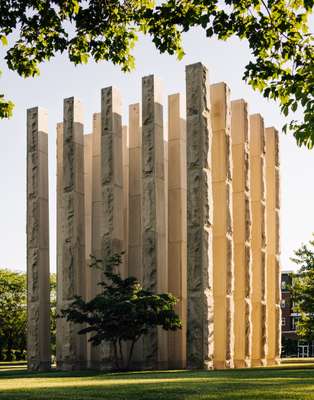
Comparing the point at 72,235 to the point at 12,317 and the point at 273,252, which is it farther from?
the point at 12,317

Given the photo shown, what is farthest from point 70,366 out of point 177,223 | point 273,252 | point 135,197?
point 273,252

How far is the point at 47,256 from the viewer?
1511 inches

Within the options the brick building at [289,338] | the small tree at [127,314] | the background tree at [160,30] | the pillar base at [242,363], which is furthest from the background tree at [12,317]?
the background tree at [160,30]

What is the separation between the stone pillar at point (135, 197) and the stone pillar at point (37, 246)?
14.1 ft

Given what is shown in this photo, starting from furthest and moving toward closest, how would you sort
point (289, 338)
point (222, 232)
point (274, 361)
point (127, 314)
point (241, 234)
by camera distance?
point (289, 338), point (274, 361), point (241, 234), point (222, 232), point (127, 314)

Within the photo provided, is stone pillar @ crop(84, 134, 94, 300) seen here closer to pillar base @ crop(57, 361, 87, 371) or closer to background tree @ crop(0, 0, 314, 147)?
pillar base @ crop(57, 361, 87, 371)

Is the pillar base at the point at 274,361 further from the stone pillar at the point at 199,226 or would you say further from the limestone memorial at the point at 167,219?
the stone pillar at the point at 199,226

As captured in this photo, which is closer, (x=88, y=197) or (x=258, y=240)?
(x=258, y=240)

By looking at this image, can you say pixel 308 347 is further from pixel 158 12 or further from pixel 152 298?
pixel 158 12

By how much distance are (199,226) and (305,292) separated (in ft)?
45.3

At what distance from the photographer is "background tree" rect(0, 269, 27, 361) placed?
216 ft

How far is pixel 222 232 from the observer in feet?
116

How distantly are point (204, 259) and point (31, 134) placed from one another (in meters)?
12.1

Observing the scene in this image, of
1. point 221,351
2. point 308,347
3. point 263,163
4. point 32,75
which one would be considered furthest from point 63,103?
point 308,347
